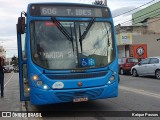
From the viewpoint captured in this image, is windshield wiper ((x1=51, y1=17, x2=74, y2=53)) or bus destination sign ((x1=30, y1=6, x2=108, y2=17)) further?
bus destination sign ((x1=30, y1=6, x2=108, y2=17))

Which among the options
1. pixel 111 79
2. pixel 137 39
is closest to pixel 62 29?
pixel 111 79

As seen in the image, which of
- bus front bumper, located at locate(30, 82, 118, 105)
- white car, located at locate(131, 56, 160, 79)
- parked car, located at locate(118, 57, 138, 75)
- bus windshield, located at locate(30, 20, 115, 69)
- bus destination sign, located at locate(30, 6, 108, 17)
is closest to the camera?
bus front bumper, located at locate(30, 82, 118, 105)

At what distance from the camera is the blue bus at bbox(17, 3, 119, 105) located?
8.87m

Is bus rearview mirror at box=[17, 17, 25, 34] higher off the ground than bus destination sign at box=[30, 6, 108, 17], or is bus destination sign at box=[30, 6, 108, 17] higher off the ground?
bus destination sign at box=[30, 6, 108, 17]

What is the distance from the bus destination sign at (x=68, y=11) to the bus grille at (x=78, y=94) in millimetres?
2194

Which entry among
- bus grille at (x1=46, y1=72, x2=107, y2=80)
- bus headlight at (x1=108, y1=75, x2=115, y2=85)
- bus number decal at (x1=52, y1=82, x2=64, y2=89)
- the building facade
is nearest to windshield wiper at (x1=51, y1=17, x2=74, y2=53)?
bus grille at (x1=46, y1=72, x2=107, y2=80)

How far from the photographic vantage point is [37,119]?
352 inches

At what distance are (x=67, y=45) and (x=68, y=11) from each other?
1038mm

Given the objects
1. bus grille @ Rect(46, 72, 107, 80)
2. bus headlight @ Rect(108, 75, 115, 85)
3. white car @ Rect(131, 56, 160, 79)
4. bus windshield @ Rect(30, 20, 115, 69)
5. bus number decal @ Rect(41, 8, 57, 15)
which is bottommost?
white car @ Rect(131, 56, 160, 79)

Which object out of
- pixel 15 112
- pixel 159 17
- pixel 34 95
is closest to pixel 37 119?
pixel 34 95

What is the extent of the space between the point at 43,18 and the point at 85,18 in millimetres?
1215

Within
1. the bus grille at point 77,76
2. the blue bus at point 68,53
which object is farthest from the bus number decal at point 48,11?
the bus grille at point 77,76

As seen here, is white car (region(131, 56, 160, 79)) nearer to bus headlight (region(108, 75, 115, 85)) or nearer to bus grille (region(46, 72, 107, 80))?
bus headlight (region(108, 75, 115, 85))

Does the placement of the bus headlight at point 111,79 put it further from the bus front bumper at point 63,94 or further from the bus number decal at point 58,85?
the bus number decal at point 58,85
